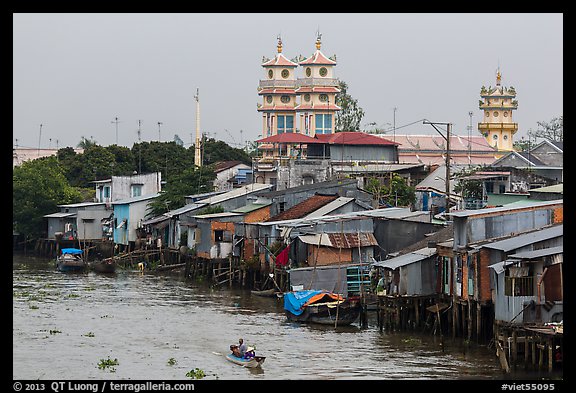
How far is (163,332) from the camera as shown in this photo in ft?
97.1

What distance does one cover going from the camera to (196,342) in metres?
27.8

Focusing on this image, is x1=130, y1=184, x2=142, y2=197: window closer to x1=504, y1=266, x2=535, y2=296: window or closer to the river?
the river

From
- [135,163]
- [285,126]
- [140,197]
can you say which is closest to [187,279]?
[140,197]

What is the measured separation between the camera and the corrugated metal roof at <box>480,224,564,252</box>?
2472 cm

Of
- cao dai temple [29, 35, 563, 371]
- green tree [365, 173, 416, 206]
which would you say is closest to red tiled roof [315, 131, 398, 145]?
cao dai temple [29, 35, 563, 371]

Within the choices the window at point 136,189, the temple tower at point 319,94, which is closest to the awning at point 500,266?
the window at point 136,189

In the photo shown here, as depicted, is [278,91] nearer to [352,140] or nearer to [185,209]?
[352,140]

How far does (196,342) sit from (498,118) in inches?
1949

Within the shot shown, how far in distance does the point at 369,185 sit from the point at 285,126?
109 feet

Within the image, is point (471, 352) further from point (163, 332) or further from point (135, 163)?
point (135, 163)

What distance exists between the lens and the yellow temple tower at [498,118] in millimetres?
72812

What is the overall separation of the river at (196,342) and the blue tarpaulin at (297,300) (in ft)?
1.51

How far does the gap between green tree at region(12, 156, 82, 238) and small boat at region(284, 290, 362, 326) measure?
98.1 feet
